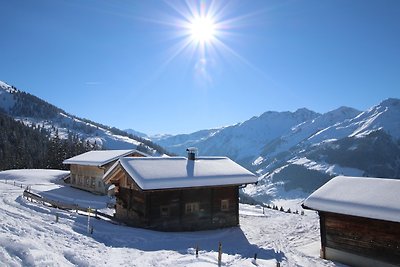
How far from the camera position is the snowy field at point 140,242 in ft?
38.8

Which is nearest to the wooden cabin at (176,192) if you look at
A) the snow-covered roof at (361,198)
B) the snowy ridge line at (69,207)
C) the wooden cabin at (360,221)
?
the snowy ridge line at (69,207)

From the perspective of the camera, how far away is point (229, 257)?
1691 cm

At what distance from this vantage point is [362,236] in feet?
61.9

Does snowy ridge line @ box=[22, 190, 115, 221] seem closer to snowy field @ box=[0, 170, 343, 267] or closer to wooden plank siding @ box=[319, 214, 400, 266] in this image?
snowy field @ box=[0, 170, 343, 267]

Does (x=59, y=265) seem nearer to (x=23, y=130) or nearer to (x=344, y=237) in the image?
(x=344, y=237)

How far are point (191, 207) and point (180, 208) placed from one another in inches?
41.0

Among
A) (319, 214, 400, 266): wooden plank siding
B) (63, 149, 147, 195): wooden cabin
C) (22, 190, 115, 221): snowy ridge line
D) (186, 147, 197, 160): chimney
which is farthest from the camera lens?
(63, 149, 147, 195): wooden cabin

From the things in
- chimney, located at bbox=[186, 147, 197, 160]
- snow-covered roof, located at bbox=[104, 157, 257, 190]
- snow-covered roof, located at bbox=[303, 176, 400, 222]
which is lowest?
snow-covered roof, located at bbox=[303, 176, 400, 222]

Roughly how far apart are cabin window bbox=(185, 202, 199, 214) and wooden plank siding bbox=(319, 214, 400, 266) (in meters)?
9.49

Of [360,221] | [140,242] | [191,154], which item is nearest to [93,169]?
[191,154]

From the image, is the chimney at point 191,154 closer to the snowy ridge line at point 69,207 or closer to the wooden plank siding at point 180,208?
the wooden plank siding at point 180,208

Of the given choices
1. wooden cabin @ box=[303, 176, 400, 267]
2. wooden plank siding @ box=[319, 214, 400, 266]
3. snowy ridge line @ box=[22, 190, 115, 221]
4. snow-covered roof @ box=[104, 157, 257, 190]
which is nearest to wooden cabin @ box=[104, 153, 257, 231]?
snow-covered roof @ box=[104, 157, 257, 190]

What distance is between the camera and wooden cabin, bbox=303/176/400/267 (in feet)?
58.0

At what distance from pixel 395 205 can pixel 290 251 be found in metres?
7.07
